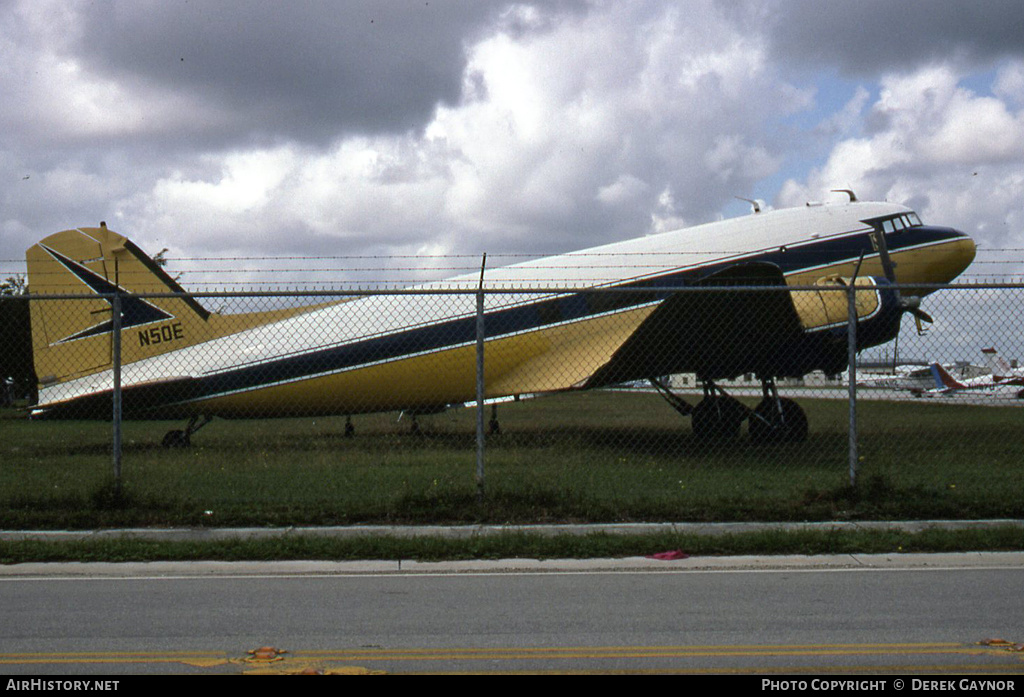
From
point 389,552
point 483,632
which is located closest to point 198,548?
point 389,552

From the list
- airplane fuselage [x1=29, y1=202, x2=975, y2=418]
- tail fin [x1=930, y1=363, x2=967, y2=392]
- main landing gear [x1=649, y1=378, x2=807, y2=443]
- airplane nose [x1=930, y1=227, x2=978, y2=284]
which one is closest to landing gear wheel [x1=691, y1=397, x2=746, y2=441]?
main landing gear [x1=649, y1=378, x2=807, y2=443]

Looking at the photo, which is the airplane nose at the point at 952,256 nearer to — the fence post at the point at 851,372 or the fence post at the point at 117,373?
the fence post at the point at 851,372

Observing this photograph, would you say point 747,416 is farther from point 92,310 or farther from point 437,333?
point 92,310

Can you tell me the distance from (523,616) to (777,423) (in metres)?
Answer: 11.8

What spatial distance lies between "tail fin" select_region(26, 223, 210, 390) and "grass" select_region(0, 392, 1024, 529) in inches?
73.7

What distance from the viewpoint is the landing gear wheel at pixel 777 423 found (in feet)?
55.0

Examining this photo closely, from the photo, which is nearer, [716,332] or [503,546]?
[503,546]

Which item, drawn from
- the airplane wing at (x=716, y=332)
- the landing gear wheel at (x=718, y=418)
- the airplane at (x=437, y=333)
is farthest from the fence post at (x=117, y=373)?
the landing gear wheel at (x=718, y=418)

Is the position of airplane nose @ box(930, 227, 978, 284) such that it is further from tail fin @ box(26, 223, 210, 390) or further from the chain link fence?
tail fin @ box(26, 223, 210, 390)

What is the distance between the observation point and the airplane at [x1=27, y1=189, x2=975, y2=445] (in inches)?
647

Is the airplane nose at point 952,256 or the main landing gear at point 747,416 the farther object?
the airplane nose at point 952,256

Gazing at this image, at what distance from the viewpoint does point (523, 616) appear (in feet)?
19.2

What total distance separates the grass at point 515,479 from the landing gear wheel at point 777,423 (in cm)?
50

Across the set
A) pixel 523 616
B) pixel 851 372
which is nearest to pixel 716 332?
pixel 851 372
